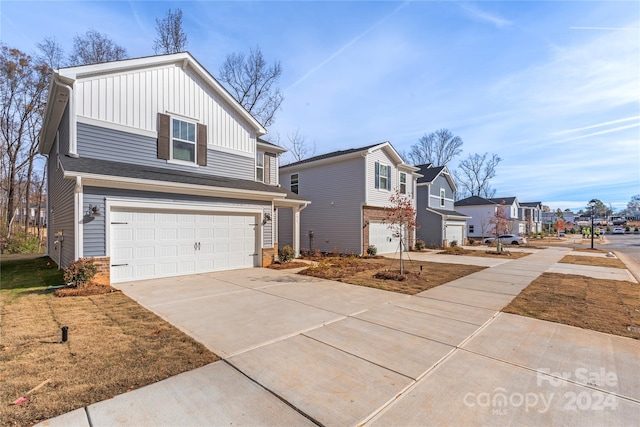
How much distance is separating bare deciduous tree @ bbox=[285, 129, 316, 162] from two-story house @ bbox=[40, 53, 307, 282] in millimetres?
19493

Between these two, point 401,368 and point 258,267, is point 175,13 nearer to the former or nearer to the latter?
point 258,267

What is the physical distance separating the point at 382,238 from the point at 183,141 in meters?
12.9

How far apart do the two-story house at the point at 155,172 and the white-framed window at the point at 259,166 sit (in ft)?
4.88

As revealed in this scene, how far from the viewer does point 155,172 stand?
9523 millimetres

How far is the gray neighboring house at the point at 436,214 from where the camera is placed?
80.4 ft

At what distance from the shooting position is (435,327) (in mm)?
5176

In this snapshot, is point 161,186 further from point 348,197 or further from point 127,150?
point 348,197

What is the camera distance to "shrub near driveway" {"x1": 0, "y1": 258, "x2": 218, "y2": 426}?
9.66 ft

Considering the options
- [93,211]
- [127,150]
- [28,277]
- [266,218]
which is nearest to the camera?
[93,211]

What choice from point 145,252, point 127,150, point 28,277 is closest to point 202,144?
point 127,150

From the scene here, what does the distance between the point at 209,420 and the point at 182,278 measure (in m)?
7.34

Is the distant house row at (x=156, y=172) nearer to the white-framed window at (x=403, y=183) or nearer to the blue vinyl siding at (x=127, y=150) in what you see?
the blue vinyl siding at (x=127, y=150)

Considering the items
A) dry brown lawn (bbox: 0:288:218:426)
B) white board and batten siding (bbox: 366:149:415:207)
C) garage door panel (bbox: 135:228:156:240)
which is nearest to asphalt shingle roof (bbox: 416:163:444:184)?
white board and batten siding (bbox: 366:149:415:207)

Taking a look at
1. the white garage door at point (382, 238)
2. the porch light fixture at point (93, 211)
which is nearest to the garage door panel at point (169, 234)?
the porch light fixture at point (93, 211)
